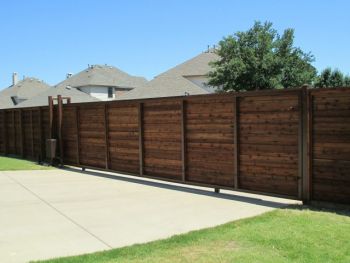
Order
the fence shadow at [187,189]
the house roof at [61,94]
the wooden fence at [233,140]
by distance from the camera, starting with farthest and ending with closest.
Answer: the house roof at [61,94] → the fence shadow at [187,189] → the wooden fence at [233,140]

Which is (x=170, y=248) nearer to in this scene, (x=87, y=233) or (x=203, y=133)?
(x=87, y=233)

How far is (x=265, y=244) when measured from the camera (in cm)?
589

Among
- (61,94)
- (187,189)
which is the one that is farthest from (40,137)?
(61,94)

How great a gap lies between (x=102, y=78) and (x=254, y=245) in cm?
5225

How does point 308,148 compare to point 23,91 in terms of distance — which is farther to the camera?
point 23,91

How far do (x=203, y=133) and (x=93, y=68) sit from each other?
50.2 m

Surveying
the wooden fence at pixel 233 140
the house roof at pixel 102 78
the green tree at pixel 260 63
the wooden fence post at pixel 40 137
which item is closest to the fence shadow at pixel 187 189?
the wooden fence at pixel 233 140

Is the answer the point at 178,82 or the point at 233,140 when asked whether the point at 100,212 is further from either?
the point at 178,82

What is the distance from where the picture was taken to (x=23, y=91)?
183 feet

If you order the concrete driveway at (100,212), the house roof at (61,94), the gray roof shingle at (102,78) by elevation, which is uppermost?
the gray roof shingle at (102,78)

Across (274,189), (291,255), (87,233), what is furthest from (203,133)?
(291,255)

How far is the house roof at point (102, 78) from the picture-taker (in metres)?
54.9

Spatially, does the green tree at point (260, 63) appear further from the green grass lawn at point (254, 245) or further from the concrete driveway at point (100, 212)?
the green grass lawn at point (254, 245)

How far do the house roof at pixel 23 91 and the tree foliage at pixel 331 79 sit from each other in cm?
3483
